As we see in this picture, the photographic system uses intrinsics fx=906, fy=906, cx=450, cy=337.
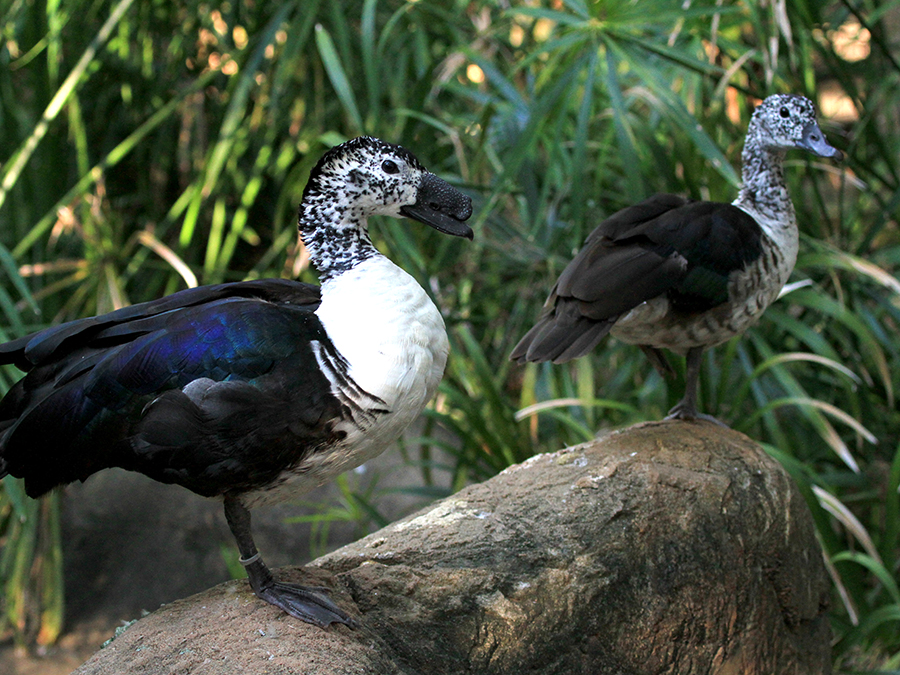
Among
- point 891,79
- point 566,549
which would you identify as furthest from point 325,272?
point 891,79

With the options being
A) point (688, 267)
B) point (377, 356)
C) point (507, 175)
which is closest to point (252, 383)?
point (377, 356)

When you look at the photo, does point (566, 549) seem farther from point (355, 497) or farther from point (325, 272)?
point (355, 497)

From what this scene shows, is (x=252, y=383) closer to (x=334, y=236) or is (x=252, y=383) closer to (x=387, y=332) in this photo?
(x=387, y=332)

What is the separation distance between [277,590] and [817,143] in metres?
1.91

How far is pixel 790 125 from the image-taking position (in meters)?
2.64

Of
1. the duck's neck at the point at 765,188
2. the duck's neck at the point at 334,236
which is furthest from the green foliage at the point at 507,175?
the duck's neck at the point at 334,236

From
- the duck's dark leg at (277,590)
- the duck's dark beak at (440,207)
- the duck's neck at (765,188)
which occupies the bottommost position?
the duck's dark leg at (277,590)

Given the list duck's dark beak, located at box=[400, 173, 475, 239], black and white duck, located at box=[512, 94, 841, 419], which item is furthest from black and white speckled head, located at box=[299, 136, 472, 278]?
black and white duck, located at box=[512, 94, 841, 419]

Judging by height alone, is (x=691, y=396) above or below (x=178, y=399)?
below

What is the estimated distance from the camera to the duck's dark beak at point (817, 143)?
254cm

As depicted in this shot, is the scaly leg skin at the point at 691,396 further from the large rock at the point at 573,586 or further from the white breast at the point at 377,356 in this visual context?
the white breast at the point at 377,356

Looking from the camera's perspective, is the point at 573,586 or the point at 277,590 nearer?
the point at 277,590

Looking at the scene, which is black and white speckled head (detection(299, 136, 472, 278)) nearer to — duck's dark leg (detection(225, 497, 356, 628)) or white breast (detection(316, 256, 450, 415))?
white breast (detection(316, 256, 450, 415))

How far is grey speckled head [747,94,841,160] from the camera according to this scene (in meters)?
2.60
